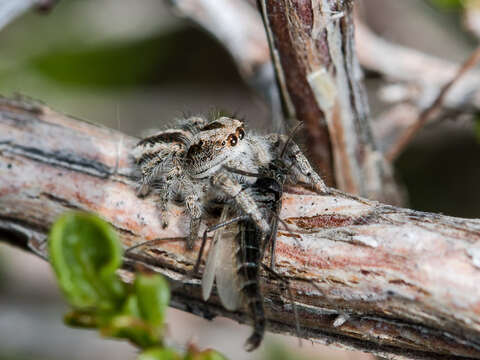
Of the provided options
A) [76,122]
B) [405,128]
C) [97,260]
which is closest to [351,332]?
[97,260]

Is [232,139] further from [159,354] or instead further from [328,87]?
[159,354]

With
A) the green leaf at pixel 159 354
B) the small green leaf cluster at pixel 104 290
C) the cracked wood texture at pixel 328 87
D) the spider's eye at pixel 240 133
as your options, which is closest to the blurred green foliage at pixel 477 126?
the cracked wood texture at pixel 328 87

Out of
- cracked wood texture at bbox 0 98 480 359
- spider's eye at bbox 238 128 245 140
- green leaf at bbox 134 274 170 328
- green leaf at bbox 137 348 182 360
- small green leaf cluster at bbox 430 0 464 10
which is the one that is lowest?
green leaf at bbox 137 348 182 360

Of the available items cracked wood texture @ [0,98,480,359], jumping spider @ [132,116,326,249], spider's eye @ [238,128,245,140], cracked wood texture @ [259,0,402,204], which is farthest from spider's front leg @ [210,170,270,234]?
cracked wood texture @ [259,0,402,204]

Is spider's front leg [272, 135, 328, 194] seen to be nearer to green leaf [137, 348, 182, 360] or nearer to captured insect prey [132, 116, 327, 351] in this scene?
captured insect prey [132, 116, 327, 351]

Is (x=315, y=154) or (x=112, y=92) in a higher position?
(x=112, y=92)

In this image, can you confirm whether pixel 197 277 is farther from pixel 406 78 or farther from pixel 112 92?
pixel 112 92

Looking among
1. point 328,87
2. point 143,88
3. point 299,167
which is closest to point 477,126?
point 328,87

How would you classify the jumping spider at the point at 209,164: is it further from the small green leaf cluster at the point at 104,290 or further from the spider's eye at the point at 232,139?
the small green leaf cluster at the point at 104,290
